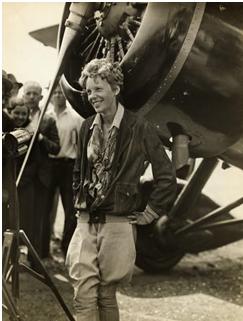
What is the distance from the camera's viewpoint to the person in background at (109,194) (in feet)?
5.04

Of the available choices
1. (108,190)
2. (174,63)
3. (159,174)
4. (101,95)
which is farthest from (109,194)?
(174,63)

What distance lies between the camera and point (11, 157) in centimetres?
161

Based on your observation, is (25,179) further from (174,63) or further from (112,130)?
(174,63)

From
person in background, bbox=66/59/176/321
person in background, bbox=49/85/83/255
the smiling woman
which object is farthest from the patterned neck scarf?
the smiling woman

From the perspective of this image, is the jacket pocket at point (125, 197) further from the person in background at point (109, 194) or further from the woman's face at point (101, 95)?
the woman's face at point (101, 95)

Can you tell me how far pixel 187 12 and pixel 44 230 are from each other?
1047 millimetres

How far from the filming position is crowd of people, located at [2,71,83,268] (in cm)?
184

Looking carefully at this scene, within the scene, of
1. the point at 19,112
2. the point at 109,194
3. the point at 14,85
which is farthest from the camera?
the point at 19,112

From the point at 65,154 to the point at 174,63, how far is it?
1.84ft

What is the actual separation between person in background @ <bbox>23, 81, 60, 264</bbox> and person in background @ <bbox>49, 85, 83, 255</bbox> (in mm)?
29

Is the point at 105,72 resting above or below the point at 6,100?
above

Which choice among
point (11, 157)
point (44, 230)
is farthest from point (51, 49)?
point (44, 230)

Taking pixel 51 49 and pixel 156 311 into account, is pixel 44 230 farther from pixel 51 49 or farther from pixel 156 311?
pixel 51 49

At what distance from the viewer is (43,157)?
2070 millimetres
